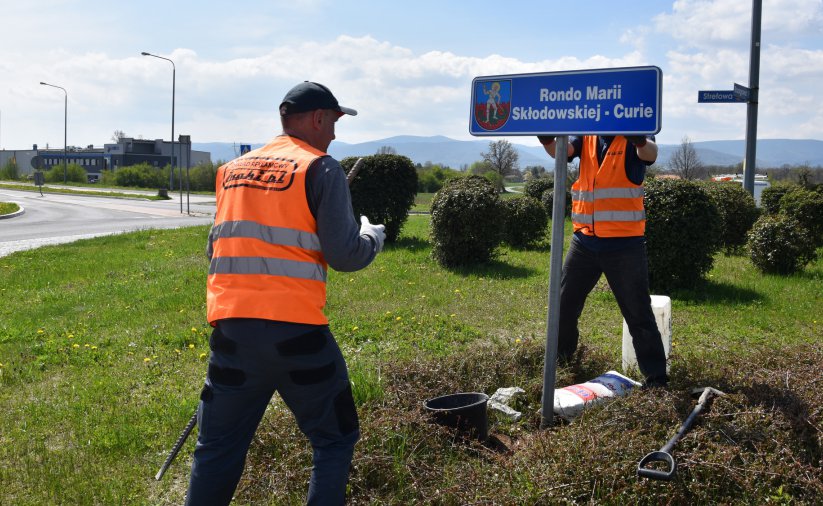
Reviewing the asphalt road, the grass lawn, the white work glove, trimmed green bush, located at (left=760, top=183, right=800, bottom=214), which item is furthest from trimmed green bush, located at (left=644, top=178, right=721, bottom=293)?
the asphalt road

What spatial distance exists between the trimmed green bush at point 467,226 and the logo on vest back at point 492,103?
676cm

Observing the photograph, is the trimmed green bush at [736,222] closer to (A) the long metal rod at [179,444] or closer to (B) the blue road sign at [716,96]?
(B) the blue road sign at [716,96]

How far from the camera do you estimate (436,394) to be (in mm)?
4508

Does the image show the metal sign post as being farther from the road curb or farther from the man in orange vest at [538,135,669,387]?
the road curb

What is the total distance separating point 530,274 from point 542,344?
5.03m

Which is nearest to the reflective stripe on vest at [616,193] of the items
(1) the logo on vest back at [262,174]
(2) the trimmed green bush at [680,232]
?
(1) the logo on vest back at [262,174]

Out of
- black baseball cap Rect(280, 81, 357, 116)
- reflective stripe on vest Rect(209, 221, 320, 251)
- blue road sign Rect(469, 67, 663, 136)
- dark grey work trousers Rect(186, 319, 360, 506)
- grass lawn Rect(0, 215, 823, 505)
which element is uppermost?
blue road sign Rect(469, 67, 663, 136)

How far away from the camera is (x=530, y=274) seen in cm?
1034

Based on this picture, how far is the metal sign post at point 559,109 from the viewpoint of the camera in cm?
374

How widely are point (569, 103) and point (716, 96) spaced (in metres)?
10.3

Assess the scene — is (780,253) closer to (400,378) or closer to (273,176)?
(400,378)

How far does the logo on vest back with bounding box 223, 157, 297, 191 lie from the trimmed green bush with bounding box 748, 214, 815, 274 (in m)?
9.01

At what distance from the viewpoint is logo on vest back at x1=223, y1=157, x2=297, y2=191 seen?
2.79m

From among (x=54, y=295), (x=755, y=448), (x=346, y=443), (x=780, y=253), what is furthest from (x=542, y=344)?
(x=54, y=295)
